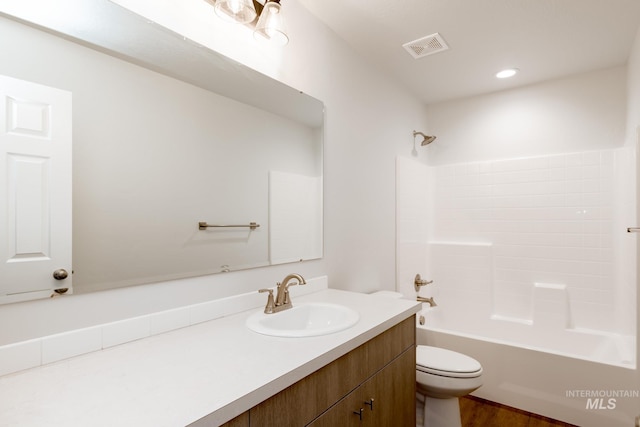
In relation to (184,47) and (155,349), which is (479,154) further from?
(155,349)

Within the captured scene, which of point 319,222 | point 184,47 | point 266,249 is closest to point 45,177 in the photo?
point 184,47

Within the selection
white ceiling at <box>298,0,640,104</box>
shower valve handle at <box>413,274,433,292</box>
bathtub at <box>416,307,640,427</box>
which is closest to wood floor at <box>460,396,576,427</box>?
bathtub at <box>416,307,640,427</box>

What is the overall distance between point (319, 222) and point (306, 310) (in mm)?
556

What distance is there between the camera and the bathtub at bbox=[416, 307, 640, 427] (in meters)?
1.98

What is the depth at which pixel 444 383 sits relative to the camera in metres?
1.81

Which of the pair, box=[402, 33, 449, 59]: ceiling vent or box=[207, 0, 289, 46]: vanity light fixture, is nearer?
box=[207, 0, 289, 46]: vanity light fixture

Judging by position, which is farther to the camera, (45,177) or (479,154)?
(479,154)

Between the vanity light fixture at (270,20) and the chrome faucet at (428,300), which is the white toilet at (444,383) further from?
the vanity light fixture at (270,20)

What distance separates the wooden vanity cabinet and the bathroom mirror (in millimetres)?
630

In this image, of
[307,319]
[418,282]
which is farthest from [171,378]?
[418,282]

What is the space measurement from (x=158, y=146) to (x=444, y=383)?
1.83 m

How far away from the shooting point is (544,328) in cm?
270

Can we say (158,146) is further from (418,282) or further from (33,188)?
(418,282)

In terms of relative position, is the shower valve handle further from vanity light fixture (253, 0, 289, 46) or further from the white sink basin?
vanity light fixture (253, 0, 289, 46)
